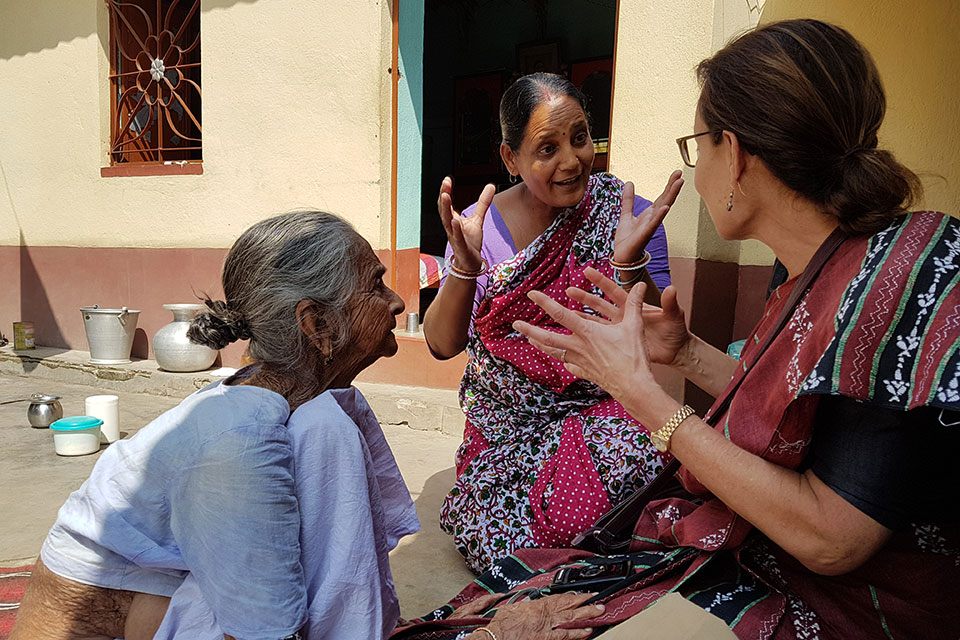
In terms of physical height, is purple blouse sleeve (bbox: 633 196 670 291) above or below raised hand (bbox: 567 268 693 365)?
above

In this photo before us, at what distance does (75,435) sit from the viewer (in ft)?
13.6

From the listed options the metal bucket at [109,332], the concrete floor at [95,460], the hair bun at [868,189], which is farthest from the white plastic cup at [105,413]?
the hair bun at [868,189]

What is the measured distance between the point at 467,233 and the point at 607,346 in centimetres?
100

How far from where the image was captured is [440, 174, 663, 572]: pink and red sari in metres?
2.36

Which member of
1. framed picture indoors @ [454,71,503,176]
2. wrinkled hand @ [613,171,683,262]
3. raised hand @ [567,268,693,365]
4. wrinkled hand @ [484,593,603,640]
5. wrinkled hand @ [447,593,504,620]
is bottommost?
wrinkled hand @ [447,593,504,620]

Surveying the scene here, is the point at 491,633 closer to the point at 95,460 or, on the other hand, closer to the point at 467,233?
the point at 467,233

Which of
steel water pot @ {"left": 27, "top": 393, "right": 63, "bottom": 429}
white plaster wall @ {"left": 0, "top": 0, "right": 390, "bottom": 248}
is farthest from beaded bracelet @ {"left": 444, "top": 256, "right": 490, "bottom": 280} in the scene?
steel water pot @ {"left": 27, "top": 393, "right": 63, "bottom": 429}

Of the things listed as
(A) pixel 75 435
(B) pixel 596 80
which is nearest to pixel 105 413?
(A) pixel 75 435

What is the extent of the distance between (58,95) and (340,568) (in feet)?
22.8

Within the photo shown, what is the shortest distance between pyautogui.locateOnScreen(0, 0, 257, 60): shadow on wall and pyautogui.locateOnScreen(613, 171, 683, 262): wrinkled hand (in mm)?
6192

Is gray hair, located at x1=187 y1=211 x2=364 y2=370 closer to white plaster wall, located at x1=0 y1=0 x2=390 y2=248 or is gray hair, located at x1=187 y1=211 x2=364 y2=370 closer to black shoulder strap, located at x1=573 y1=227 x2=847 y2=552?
black shoulder strap, located at x1=573 y1=227 x2=847 y2=552

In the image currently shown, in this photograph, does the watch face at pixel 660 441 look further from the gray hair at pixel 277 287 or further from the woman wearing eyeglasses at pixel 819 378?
the gray hair at pixel 277 287

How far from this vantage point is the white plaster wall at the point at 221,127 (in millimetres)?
5066

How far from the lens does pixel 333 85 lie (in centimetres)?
514
